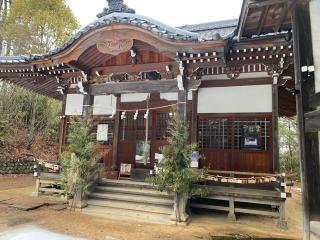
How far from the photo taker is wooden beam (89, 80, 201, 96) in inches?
367

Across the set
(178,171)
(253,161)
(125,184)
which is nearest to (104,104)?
(125,184)

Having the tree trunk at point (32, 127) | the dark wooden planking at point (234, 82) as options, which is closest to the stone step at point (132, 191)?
the dark wooden planking at point (234, 82)

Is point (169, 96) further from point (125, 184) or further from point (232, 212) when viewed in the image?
point (232, 212)

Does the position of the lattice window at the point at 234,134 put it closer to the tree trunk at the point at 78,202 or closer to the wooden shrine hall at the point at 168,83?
the wooden shrine hall at the point at 168,83

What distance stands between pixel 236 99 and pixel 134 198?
4471 mm

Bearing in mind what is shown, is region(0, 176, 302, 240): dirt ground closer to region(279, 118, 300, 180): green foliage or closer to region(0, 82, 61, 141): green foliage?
region(0, 82, 61, 141): green foliage

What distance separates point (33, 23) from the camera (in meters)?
19.4

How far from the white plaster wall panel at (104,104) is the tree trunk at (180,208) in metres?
4.84

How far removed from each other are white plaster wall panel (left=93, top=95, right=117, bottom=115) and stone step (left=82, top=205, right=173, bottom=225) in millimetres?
3951

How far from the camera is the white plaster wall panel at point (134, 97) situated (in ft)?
34.9

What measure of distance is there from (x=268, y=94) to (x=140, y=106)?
4.56 meters

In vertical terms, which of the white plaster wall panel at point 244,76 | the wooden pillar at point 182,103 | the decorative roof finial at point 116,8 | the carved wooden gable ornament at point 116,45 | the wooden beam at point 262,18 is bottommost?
the wooden pillar at point 182,103

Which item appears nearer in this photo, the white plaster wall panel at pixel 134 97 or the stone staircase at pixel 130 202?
the stone staircase at pixel 130 202

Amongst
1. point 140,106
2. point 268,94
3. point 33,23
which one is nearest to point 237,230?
point 268,94
